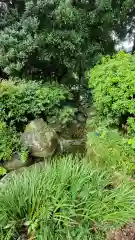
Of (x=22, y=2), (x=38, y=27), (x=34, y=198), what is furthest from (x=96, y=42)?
(x=34, y=198)

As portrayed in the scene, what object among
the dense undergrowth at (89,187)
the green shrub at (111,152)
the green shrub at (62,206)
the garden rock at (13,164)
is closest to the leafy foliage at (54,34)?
the dense undergrowth at (89,187)

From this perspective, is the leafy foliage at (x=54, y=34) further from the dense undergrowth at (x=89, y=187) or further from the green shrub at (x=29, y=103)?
the dense undergrowth at (x=89, y=187)

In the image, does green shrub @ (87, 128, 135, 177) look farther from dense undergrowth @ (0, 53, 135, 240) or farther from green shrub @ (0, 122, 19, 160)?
green shrub @ (0, 122, 19, 160)

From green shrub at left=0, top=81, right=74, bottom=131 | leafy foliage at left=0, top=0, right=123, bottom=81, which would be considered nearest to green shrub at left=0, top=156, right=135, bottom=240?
green shrub at left=0, top=81, right=74, bottom=131

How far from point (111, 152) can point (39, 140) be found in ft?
4.14

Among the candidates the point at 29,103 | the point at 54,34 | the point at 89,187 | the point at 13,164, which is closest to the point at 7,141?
the point at 13,164

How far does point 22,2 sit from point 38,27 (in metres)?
0.85

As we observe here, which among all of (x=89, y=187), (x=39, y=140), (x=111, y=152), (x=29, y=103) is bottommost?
(x=89, y=187)

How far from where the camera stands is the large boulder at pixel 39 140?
3793 mm

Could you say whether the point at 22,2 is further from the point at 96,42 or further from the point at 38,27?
the point at 96,42

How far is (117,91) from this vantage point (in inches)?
120

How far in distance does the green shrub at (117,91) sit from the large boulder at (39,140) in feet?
3.17

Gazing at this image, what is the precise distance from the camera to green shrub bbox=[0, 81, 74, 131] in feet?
12.8

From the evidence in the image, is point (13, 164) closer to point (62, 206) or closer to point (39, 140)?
point (39, 140)
